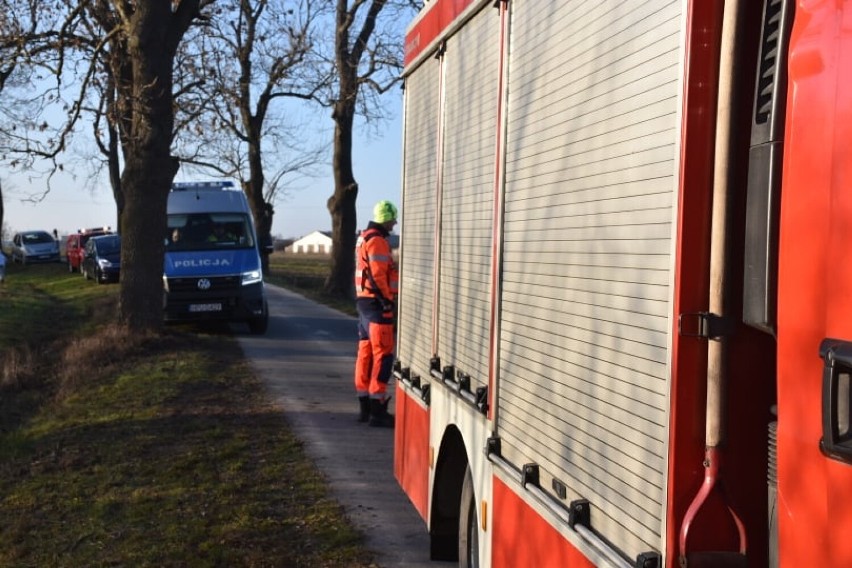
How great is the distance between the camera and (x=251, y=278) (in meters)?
19.8

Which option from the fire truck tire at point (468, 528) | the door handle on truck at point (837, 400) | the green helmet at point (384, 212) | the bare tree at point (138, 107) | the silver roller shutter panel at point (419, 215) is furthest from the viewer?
the bare tree at point (138, 107)

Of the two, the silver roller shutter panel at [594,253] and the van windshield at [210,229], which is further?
the van windshield at [210,229]

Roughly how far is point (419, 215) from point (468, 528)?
2.14 metres

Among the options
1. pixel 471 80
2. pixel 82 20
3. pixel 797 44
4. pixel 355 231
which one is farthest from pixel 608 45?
pixel 355 231

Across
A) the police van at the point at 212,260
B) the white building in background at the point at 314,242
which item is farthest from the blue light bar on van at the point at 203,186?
the white building in background at the point at 314,242

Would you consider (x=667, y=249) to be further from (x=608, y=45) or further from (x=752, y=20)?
(x=608, y=45)

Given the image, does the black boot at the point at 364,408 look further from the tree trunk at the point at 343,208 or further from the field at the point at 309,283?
the tree trunk at the point at 343,208

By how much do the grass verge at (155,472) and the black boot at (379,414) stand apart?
0.82m

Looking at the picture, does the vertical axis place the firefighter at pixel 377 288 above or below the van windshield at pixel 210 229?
below

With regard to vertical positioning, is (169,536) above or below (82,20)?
below

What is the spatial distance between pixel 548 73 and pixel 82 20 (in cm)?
1527

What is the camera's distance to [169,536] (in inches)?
278

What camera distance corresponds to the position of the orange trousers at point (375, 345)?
32.6 ft

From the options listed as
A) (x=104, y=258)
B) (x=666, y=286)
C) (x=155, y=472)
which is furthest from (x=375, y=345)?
(x=104, y=258)
